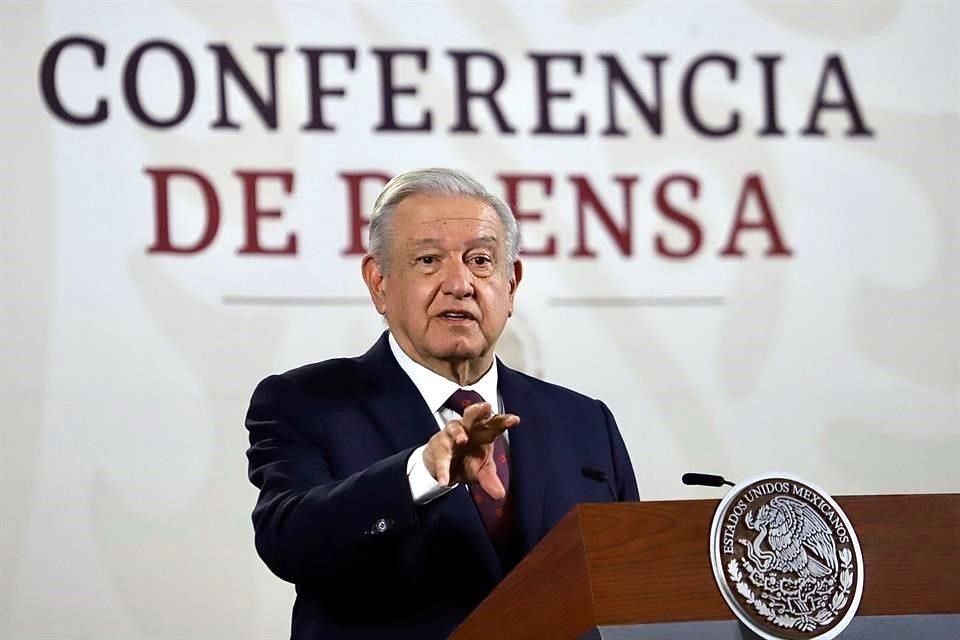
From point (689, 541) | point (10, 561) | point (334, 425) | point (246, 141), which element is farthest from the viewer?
point (246, 141)

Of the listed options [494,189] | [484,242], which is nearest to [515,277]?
[484,242]

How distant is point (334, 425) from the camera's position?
272 centimetres

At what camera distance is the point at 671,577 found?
1.92 meters

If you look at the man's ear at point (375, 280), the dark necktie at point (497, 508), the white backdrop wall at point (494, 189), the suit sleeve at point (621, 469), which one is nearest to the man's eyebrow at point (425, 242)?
the man's ear at point (375, 280)

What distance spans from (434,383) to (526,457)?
21 cm

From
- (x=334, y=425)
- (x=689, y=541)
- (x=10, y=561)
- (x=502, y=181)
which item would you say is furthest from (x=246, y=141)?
(x=689, y=541)

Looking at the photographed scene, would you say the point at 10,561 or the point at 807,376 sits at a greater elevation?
the point at 807,376

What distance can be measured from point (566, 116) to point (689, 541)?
2.21 meters

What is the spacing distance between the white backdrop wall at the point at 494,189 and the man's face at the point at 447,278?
0.97 metres

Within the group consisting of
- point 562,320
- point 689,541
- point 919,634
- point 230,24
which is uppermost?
point 230,24

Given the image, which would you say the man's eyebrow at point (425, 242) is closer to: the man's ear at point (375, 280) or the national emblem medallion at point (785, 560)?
the man's ear at point (375, 280)

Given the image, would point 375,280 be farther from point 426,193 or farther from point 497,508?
point 497,508

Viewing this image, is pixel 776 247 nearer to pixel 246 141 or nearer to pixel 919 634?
pixel 246 141

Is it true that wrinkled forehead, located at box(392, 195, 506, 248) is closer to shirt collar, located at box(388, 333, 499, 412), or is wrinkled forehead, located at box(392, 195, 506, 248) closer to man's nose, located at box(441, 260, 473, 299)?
man's nose, located at box(441, 260, 473, 299)
